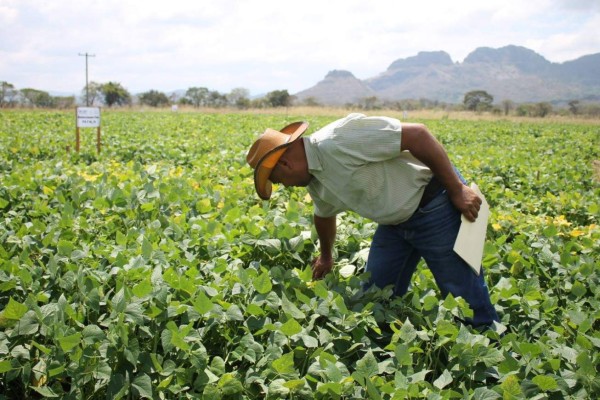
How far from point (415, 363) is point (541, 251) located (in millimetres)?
1577

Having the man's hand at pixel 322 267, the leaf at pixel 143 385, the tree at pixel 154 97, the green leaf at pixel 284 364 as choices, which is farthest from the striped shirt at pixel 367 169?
the tree at pixel 154 97

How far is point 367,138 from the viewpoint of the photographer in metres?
2.09

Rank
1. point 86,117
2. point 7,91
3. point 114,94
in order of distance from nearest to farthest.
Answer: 1. point 86,117
2. point 7,91
3. point 114,94

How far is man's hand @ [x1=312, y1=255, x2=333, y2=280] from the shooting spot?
265cm

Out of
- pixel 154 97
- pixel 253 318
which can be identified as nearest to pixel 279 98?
pixel 154 97

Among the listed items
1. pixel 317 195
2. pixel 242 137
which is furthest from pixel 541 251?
pixel 242 137

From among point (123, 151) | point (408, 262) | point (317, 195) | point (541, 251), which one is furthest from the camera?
point (123, 151)

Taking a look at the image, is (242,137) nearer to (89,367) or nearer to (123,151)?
(123,151)

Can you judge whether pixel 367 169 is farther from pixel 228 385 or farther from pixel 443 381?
pixel 228 385

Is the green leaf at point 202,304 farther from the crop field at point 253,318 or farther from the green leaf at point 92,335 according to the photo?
the green leaf at point 92,335

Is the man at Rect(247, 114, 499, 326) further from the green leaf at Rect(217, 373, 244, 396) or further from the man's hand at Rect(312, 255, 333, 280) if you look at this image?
the green leaf at Rect(217, 373, 244, 396)

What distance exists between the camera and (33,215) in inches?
130

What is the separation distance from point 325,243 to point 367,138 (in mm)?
745

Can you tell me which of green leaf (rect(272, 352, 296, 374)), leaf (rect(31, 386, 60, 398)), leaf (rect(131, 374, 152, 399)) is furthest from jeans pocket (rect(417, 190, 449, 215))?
leaf (rect(31, 386, 60, 398))
